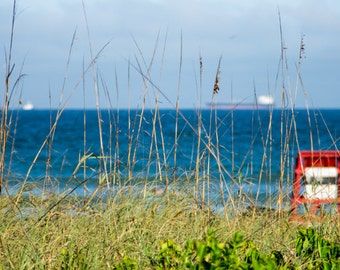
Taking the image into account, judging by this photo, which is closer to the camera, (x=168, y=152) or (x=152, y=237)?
(x=152, y=237)

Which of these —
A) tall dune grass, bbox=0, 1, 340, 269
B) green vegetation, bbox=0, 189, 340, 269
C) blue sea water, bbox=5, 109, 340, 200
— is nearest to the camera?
green vegetation, bbox=0, 189, 340, 269

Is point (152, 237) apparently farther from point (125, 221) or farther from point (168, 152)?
point (168, 152)

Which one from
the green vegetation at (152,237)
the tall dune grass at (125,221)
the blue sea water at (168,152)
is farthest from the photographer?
the blue sea water at (168,152)

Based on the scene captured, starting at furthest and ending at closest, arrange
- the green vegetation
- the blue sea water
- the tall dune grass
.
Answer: the blue sea water, the tall dune grass, the green vegetation

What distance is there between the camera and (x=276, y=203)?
154 inches

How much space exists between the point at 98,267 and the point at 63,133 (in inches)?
1143

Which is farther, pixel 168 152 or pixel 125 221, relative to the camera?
pixel 168 152

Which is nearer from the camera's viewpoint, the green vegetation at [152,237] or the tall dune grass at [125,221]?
the green vegetation at [152,237]

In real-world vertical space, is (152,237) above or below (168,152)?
below

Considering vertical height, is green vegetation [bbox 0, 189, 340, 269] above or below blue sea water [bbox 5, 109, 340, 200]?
below

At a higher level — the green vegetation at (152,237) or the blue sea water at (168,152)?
the blue sea water at (168,152)

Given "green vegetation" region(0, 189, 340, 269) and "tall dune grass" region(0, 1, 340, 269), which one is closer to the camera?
"green vegetation" region(0, 189, 340, 269)

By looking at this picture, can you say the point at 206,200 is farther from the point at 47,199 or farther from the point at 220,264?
the point at 220,264

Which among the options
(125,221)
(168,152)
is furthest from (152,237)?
(168,152)
